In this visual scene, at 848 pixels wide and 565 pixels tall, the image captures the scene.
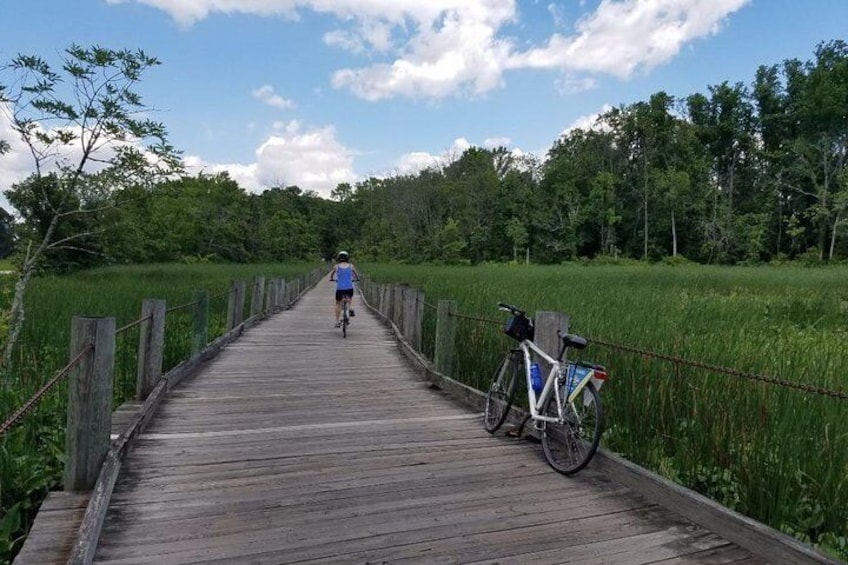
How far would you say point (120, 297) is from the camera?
1054 cm

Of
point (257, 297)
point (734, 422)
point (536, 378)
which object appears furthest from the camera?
point (257, 297)

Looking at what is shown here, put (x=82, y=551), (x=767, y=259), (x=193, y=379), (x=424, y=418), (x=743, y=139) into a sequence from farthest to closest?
(x=743, y=139) → (x=767, y=259) → (x=193, y=379) → (x=424, y=418) → (x=82, y=551)

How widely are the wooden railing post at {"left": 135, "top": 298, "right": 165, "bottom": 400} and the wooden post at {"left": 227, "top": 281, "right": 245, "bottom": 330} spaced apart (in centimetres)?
477

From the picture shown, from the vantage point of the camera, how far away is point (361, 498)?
3.06 m

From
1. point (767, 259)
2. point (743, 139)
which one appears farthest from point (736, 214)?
point (743, 139)

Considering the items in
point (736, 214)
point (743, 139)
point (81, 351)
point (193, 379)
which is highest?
point (743, 139)

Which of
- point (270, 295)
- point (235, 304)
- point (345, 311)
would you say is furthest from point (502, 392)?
point (270, 295)

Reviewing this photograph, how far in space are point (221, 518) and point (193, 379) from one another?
3831 millimetres

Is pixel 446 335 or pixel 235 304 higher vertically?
pixel 446 335

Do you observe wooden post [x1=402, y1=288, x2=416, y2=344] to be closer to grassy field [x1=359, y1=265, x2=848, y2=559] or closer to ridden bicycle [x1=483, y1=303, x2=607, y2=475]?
grassy field [x1=359, y1=265, x2=848, y2=559]

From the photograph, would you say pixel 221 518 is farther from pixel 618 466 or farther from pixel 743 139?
pixel 743 139

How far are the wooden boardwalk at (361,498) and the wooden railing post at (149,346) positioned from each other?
0.86 feet

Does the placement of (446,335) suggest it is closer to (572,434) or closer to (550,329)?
(550,329)

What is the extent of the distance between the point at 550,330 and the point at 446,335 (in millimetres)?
2192
